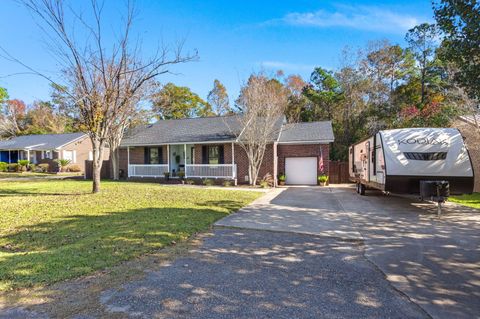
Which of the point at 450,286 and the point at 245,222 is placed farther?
the point at 245,222

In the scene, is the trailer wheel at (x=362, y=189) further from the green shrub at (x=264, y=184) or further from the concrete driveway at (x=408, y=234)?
the green shrub at (x=264, y=184)

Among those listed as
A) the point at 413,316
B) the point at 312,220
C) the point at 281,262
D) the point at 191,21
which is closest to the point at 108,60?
the point at 191,21

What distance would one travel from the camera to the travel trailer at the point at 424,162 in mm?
8914

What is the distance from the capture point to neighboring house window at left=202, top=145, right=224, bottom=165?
20.4 metres

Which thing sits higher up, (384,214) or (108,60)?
(108,60)

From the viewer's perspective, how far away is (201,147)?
20797mm

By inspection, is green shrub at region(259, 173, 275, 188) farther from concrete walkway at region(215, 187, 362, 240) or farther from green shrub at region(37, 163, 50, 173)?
green shrub at region(37, 163, 50, 173)

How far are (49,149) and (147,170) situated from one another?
17478mm

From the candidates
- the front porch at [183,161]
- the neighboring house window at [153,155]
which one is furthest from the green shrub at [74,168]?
the neighboring house window at [153,155]

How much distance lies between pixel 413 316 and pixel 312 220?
16.6 ft

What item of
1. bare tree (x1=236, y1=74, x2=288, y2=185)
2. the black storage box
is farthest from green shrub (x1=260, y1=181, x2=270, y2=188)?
the black storage box

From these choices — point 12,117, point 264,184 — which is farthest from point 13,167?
point 12,117

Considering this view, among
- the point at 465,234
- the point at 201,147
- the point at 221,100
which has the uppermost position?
the point at 221,100

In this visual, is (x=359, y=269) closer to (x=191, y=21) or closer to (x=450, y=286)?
(x=450, y=286)
